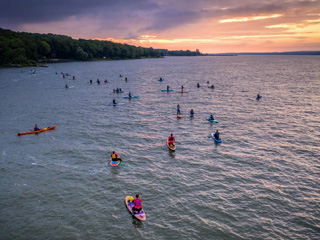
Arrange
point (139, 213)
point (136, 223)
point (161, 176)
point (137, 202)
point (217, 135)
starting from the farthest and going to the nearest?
point (217, 135) < point (161, 176) < point (137, 202) < point (139, 213) < point (136, 223)

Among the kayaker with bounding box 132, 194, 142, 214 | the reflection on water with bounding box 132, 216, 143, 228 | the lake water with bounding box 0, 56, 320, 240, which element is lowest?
the reflection on water with bounding box 132, 216, 143, 228

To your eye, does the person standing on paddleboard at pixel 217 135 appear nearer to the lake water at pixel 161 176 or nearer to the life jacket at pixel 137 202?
the lake water at pixel 161 176

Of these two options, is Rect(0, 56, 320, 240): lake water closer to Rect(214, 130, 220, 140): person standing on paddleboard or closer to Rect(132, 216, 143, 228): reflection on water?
Rect(132, 216, 143, 228): reflection on water

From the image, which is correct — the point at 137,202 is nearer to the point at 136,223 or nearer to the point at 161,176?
the point at 136,223

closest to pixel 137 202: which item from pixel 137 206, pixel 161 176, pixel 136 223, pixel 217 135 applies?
pixel 137 206

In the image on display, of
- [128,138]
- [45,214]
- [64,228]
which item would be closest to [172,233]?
[64,228]


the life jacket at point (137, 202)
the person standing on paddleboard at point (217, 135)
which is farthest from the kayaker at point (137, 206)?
the person standing on paddleboard at point (217, 135)

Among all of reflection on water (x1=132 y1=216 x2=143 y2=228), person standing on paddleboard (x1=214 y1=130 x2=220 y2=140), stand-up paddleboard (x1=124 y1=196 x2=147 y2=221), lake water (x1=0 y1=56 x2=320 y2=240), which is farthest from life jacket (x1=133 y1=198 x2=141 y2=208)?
person standing on paddleboard (x1=214 y1=130 x2=220 y2=140)

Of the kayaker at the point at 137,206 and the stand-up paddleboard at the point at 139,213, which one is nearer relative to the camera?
the stand-up paddleboard at the point at 139,213

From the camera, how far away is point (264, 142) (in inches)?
1449

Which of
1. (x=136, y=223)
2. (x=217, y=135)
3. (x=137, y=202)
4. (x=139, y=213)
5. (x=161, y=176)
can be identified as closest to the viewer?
(x=136, y=223)

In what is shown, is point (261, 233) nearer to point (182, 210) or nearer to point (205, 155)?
point (182, 210)

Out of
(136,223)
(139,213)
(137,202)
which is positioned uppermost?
(137,202)

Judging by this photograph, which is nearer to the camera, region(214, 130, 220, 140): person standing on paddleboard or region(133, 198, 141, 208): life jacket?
region(133, 198, 141, 208): life jacket
